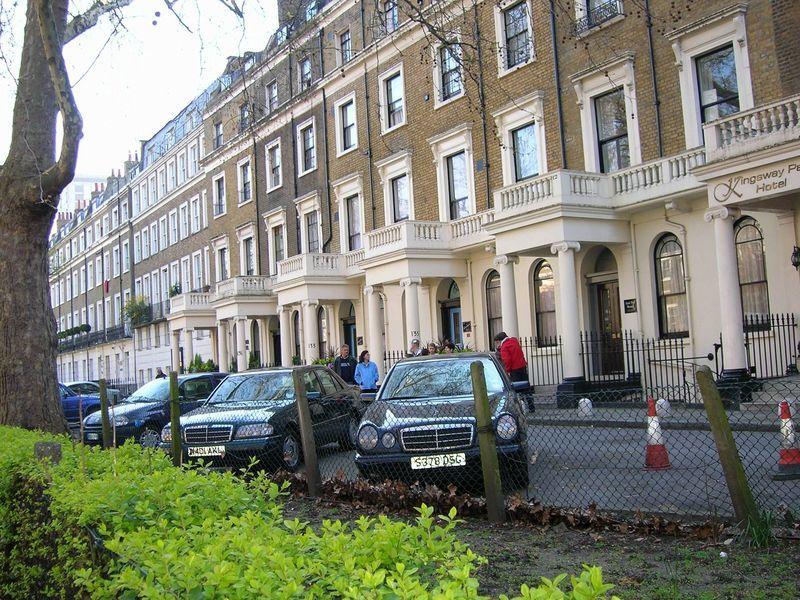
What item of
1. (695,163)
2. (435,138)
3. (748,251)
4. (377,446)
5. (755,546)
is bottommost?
(755,546)

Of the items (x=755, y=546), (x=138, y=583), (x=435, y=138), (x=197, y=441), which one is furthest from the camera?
(x=435, y=138)

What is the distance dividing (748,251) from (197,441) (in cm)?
1278

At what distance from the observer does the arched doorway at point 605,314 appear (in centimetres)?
2133

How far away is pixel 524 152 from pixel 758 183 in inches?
365

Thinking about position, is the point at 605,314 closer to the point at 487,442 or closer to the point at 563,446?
the point at 563,446

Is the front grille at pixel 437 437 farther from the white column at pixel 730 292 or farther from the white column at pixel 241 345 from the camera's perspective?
the white column at pixel 241 345

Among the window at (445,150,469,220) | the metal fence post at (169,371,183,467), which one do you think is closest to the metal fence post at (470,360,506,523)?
the metal fence post at (169,371,183,467)

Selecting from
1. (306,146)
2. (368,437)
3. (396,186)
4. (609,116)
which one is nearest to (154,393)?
(368,437)

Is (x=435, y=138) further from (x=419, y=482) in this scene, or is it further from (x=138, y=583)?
(x=138, y=583)

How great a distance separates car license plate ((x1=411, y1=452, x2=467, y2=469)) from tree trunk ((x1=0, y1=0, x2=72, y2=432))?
6.44 m

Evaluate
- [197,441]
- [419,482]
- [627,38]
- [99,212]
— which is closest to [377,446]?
[419,482]

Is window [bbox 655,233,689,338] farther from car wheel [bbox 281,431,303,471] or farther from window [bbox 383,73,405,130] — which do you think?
window [bbox 383,73,405,130]

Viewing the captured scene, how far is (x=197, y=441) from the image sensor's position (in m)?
11.3

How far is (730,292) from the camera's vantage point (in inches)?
635
